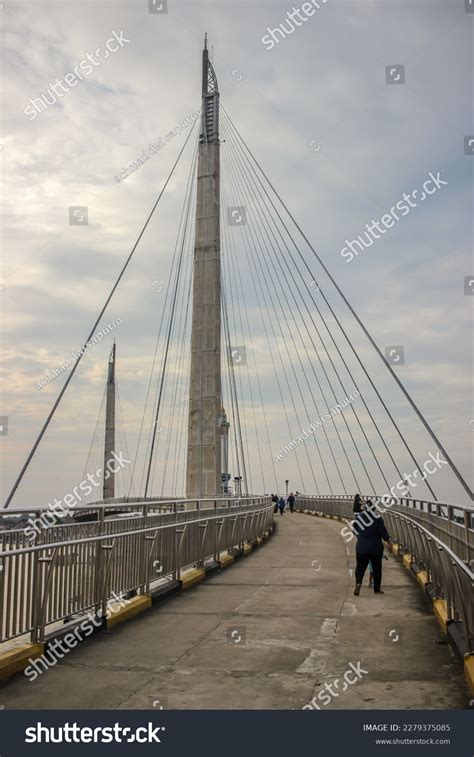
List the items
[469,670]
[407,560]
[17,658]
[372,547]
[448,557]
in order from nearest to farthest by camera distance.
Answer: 1. [469,670]
2. [17,658]
3. [448,557]
4. [372,547]
5. [407,560]

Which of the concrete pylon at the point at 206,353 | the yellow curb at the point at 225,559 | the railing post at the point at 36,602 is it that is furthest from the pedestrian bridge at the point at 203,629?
the concrete pylon at the point at 206,353

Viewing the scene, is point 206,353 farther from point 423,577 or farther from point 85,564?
point 85,564

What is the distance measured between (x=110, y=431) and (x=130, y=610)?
52.4 metres

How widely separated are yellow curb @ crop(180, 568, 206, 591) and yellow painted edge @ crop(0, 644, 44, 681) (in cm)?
525

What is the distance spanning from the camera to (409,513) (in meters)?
16.4

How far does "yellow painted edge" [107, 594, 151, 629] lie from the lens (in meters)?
9.15

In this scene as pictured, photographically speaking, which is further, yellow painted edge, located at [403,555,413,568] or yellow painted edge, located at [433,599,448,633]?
yellow painted edge, located at [403,555,413,568]

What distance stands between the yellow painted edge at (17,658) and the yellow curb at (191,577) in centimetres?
525

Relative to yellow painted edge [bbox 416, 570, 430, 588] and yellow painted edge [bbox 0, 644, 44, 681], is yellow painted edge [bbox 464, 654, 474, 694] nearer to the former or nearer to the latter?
yellow painted edge [bbox 0, 644, 44, 681]

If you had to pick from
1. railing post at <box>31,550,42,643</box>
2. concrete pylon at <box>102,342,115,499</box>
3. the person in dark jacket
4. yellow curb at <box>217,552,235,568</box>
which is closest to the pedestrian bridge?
railing post at <box>31,550,42,643</box>

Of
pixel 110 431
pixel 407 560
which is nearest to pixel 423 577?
pixel 407 560

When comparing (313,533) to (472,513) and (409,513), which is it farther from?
(472,513)

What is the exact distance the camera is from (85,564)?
8586mm

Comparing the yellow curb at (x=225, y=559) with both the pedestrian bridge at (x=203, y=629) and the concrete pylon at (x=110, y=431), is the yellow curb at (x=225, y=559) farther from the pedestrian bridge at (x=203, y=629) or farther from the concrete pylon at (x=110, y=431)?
the concrete pylon at (x=110, y=431)
